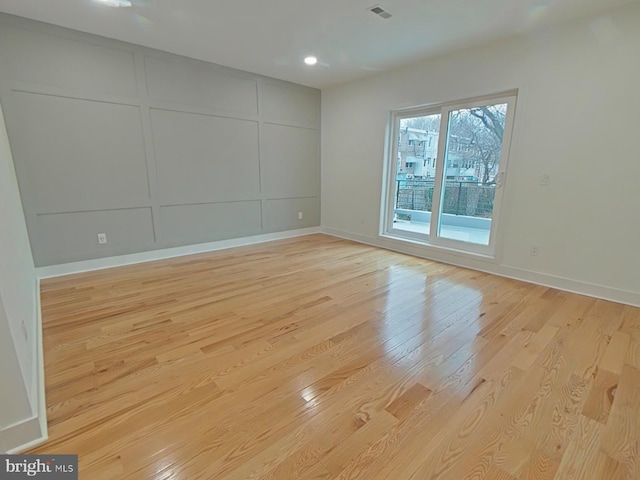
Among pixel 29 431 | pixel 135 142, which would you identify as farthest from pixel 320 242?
pixel 29 431

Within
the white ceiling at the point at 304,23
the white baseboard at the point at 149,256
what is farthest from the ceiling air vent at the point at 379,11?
the white baseboard at the point at 149,256

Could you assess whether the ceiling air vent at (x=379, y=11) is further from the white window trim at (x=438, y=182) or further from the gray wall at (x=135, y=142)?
the gray wall at (x=135, y=142)

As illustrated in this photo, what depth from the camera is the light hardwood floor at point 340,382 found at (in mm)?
1251

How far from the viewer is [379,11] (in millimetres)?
2645

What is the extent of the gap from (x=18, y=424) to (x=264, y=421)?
101 cm

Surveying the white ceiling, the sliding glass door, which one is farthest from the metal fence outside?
the white ceiling

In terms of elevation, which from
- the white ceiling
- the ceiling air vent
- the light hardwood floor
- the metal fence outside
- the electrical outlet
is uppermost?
the white ceiling

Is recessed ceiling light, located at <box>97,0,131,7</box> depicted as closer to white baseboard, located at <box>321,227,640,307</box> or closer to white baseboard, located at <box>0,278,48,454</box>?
white baseboard, located at <box>0,278,48,454</box>

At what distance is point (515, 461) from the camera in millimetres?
1242

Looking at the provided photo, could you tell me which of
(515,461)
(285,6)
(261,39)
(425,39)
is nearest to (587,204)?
(425,39)

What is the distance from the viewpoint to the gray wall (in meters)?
3.02

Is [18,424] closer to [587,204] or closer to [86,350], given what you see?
[86,350]

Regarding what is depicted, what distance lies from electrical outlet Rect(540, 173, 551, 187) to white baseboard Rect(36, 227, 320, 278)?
3.70 metres

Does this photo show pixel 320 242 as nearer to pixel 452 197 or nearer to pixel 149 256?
pixel 452 197
